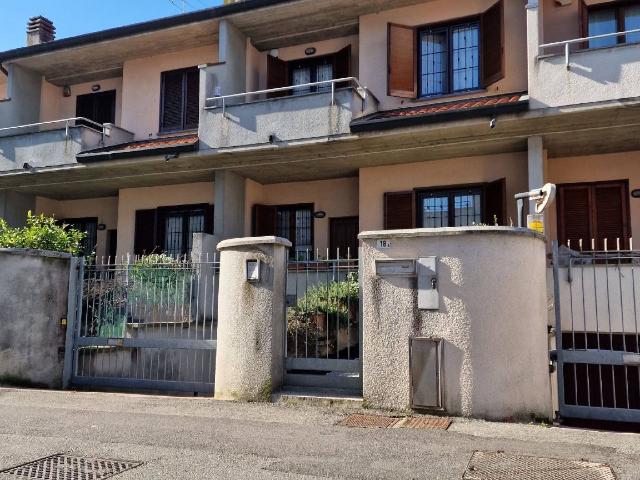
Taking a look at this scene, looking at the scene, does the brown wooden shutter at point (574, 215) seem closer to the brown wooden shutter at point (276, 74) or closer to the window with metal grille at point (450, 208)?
the window with metal grille at point (450, 208)

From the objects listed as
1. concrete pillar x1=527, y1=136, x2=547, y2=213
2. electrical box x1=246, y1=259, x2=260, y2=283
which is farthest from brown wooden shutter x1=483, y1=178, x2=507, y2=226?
electrical box x1=246, y1=259, x2=260, y2=283

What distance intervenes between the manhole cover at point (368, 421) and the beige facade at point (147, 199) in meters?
10.2

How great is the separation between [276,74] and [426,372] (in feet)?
34.2

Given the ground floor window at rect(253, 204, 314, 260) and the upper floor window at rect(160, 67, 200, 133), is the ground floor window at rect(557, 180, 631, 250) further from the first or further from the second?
the upper floor window at rect(160, 67, 200, 133)

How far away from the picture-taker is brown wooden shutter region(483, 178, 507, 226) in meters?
12.0

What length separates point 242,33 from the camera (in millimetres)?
14234

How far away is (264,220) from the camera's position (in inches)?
590

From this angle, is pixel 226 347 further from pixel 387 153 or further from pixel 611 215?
pixel 611 215

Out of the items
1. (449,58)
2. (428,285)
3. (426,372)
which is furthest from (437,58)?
(426,372)

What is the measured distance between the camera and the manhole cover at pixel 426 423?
5.84m

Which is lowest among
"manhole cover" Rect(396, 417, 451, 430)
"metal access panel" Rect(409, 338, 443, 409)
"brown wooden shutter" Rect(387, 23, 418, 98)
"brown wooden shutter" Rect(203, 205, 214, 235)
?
→ "manhole cover" Rect(396, 417, 451, 430)

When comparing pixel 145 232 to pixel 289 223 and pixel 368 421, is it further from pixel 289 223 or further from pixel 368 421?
pixel 368 421

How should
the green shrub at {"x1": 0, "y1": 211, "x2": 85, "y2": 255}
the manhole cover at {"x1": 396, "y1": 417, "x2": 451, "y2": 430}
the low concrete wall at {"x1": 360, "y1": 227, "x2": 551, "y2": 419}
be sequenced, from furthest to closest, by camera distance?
the green shrub at {"x1": 0, "y1": 211, "x2": 85, "y2": 255}
the low concrete wall at {"x1": 360, "y1": 227, "x2": 551, "y2": 419}
the manhole cover at {"x1": 396, "y1": 417, "x2": 451, "y2": 430}

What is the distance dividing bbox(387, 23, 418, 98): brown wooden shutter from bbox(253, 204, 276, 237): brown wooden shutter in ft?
14.7
